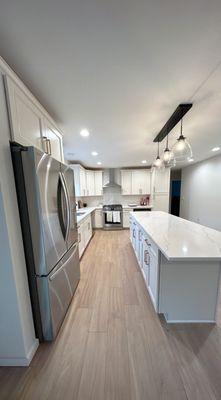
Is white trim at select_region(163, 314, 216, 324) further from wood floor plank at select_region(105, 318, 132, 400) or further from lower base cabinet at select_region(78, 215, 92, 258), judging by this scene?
lower base cabinet at select_region(78, 215, 92, 258)

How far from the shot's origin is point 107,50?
1.05 m

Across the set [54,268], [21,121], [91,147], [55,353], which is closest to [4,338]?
[55,353]

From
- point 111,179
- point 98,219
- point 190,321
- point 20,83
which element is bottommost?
point 190,321

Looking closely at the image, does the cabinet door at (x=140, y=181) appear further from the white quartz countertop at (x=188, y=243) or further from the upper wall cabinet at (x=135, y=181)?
the white quartz countertop at (x=188, y=243)

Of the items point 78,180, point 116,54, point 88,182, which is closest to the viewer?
point 116,54

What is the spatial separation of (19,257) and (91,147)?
2.55 metres

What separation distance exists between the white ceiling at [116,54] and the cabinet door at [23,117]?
17 centimetres

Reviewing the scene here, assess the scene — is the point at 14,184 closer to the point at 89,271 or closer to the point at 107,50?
the point at 107,50

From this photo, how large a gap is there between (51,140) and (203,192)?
5.00m

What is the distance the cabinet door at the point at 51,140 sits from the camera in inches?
66.1

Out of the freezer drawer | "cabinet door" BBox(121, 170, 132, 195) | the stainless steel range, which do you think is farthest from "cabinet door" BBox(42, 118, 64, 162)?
"cabinet door" BBox(121, 170, 132, 195)

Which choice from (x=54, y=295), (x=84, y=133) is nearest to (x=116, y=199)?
(x=84, y=133)

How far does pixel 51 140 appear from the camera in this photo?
187 centimetres

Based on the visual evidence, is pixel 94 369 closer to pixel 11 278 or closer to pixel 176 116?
pixel 11 278
